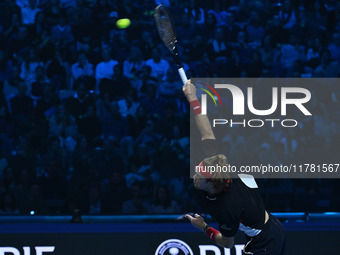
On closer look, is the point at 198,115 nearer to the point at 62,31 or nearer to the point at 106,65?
the point at 106,65

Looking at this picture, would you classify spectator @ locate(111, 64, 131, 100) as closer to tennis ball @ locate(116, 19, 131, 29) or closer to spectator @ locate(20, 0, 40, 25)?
tennis ball @ locate(116, 19, 131, 29)

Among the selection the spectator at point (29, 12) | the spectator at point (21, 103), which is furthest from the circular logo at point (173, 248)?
the spectator at point (29, 12)

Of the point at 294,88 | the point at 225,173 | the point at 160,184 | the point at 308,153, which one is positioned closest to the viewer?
the point at 225,173

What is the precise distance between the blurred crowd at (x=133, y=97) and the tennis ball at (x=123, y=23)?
108 mm

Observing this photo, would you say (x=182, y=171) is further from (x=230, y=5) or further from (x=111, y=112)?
(x=230, y=5)

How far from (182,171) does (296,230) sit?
312 cm

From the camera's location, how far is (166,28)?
747 centimetres

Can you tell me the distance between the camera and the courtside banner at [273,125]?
1132cm

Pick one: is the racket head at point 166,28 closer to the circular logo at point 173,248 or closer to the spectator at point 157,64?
the circular logo at point 173,248

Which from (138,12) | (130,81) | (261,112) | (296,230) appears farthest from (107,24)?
(296,230)

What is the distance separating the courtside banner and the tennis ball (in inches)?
92.5

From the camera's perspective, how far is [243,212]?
6.16 metres

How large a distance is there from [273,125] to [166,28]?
477 cm

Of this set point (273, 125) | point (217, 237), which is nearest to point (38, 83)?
point (273, 125)
